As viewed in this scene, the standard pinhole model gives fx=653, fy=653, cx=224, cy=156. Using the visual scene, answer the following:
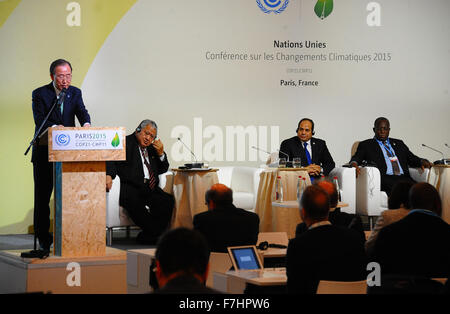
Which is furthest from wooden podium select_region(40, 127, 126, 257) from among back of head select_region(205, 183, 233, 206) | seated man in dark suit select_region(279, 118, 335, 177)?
seated man in dark suit select_region(279, 118, 335, 177)

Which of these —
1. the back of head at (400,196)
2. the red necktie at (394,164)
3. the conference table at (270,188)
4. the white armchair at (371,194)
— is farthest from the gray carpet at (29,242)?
the back of head at (400,196)

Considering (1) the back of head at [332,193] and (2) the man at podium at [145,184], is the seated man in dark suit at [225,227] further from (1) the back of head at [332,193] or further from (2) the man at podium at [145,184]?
(2) the man at podium at [145,184]

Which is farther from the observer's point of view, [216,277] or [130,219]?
[130,219]

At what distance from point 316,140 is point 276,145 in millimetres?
825

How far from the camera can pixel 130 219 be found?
271 inches

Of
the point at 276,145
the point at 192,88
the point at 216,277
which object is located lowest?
the point at 216,277

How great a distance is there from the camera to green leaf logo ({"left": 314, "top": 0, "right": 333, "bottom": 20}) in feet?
28.4

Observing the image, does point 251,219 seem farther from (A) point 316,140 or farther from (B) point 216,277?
(A) point 316,140

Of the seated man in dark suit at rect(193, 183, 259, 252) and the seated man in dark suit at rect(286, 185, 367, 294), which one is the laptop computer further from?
the seated man in dark suit at rect(193, 183, 259, 252)

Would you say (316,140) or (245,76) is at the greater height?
(245,76)

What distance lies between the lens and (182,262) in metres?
1.71

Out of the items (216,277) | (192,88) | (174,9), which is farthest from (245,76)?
(216,277)
